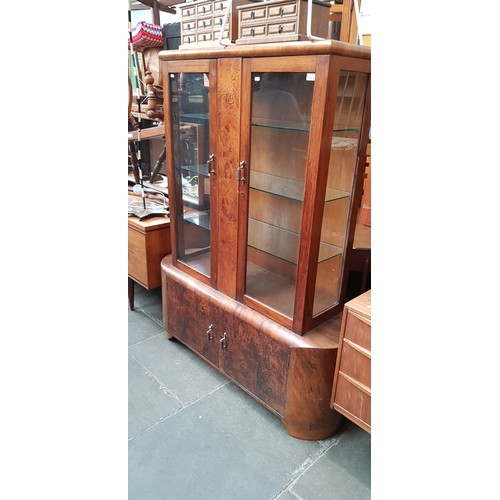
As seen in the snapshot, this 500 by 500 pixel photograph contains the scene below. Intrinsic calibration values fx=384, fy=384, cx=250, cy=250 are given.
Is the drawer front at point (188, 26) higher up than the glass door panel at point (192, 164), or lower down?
higher up

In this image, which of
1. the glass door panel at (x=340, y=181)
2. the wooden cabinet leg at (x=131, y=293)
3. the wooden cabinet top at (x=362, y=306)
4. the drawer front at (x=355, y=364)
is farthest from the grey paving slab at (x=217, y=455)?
the wooden cabinet leg at (x=131, y=293)

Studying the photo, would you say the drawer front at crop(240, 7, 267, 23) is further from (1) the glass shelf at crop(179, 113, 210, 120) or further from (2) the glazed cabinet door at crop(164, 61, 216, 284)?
(1) the glass shelf at crop(179, 113, 210, 120)

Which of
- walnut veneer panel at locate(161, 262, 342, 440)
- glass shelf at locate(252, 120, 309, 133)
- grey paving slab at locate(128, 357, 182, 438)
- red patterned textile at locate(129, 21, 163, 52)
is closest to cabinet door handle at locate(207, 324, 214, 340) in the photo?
walnut veneer panel at locate(161, 262, 342, 440)

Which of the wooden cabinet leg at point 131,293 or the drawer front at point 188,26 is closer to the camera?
the drawer front at point 188,26

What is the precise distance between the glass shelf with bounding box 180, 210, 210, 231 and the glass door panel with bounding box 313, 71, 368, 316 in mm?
628

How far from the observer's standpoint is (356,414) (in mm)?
1357

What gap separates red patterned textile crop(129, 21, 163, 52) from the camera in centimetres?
242

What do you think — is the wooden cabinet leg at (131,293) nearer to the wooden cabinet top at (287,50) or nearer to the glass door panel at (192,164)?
the glass door panel at (192,164)

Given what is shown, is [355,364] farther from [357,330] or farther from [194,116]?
[194,116]

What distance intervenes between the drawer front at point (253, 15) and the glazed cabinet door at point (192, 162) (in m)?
0.22

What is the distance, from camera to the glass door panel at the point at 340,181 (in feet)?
4.17

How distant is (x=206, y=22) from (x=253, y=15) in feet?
1.02
